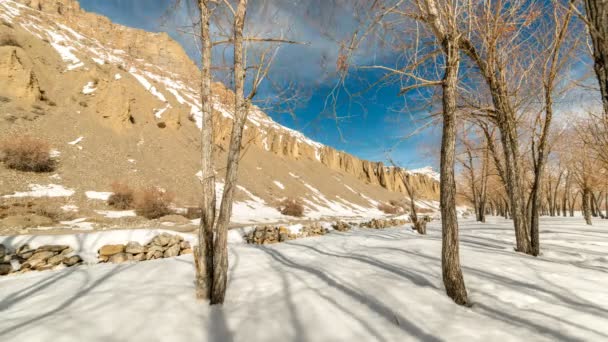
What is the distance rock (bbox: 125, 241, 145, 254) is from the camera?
583 centimetres

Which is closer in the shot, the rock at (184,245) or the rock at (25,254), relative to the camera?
the rock at (25,254)

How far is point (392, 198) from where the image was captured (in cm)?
5666

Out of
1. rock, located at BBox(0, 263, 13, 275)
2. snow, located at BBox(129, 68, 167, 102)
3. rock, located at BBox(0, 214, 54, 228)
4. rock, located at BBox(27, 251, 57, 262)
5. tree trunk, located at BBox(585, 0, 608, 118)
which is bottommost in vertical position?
rock, located at BBox(0, 263, 13, 275)

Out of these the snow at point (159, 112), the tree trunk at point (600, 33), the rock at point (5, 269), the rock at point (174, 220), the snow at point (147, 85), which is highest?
the snow at point (147, 85)

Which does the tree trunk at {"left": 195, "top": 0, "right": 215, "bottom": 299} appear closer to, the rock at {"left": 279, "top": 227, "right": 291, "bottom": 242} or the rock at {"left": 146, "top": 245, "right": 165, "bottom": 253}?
the rock at {"left": 146, "top": 245, "right": 165, "bottom": 253}

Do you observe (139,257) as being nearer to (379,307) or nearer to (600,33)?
(379,307)

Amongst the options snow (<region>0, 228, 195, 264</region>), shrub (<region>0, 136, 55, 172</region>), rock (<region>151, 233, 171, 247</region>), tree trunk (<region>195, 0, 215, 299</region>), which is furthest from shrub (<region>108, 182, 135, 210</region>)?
tree trunk (<region>195, 0, 215, 299</region>)

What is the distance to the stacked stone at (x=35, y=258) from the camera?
4.87 meters

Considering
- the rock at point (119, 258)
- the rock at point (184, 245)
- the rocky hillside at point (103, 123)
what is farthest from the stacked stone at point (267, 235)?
the rock at point (119, 258)

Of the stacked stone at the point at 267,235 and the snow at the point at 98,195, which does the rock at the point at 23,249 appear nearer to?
the stacked stone at the point at 267,235

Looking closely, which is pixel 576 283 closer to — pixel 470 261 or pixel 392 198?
pixel 470 261

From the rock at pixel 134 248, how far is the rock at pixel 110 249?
0.13 metres

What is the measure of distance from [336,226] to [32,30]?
127ft

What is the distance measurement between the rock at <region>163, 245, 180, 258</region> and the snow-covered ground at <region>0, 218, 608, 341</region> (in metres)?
2.48
